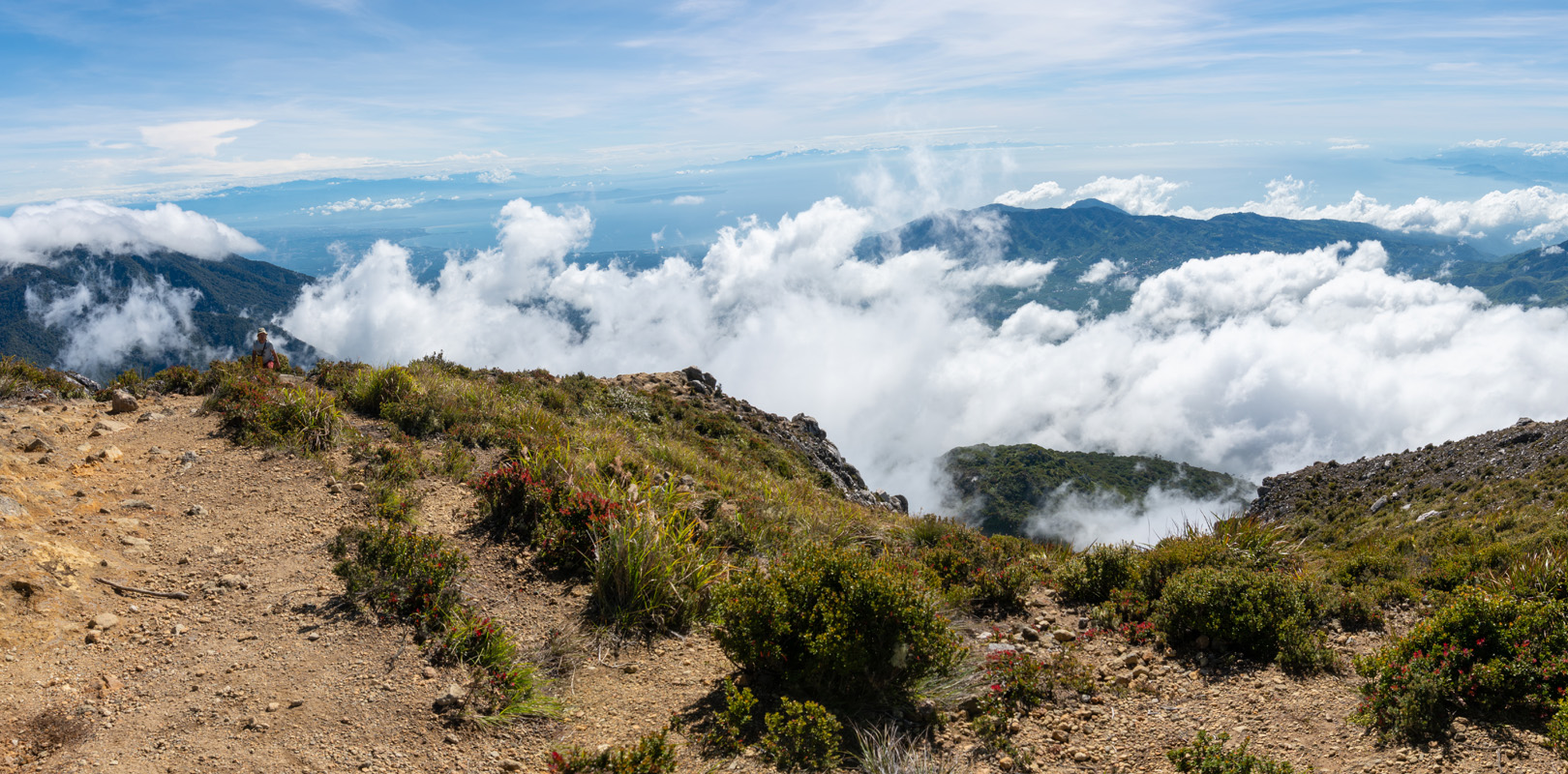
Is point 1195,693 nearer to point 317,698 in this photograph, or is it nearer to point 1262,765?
point 1262,765

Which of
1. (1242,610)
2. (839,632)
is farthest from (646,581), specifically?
(1242,610)

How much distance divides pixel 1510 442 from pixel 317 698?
190 feet

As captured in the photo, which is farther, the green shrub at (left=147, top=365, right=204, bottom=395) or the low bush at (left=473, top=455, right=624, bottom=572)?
the green shrub at (left=147, top=365, right=204, bottom=395)

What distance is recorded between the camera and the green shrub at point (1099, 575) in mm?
8000

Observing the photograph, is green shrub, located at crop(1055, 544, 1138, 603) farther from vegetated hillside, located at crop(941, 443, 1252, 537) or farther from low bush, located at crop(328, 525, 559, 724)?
vegetated hillside, located at crop(941, 443, 1252, 537)

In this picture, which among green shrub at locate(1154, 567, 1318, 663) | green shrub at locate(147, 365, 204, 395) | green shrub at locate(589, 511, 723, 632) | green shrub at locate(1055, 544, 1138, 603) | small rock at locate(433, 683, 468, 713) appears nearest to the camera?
small rock at locate(433, 683, 468, 713)

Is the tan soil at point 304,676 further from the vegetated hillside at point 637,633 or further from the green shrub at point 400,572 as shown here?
the green shrub at point 400,572

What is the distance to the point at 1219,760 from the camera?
433 cm

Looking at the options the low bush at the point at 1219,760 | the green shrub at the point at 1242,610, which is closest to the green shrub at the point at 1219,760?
the low bush at the point at 1219,760

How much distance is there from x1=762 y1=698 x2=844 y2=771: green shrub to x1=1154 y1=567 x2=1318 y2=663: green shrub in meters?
3.98

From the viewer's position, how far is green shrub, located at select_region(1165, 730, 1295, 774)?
13.9ft

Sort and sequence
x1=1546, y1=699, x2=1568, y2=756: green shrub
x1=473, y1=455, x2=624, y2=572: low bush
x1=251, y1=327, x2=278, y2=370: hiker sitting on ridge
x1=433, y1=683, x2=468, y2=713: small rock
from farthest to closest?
x1=251, y1=327, x2=278, y2=370: hiker sitting on ridge, x1=473, y1=455, x2=624, y2=572: low bush, x1=433, y1=683, x2=468, y2=713: small rock, x1=1546, y1=699, x2=1568, y2=756: green shrub

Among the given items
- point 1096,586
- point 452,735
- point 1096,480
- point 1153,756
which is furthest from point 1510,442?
point 1096,480

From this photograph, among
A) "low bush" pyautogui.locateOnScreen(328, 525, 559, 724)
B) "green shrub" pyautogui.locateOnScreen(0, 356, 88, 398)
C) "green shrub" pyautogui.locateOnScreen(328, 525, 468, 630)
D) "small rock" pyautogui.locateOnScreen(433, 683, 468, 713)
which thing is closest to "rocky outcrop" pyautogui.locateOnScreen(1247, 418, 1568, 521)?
"low bush" pyautogui.locateOnScreen(328, 525, 559, 724)
